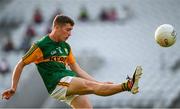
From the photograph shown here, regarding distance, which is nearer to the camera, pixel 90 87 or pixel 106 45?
pixel 90 87

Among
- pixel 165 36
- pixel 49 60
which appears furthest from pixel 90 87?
pixel 165 36

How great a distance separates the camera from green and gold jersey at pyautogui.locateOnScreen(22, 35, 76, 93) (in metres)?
7.67

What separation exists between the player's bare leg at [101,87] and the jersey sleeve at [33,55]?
1.98ft

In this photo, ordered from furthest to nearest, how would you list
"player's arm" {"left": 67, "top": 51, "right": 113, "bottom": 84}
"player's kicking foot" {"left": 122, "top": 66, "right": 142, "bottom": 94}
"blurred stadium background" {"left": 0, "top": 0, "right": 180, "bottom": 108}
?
"blurred stadium background" {"left": 0, "top": 0, "right": 180, "bottom": 108} < "player's arm" {"left": 67, "top": 51, "right": 113, "bottom": 84} < "player's kicking foot" {"left": 122, "top": 66, "right": 142, "bottom": 94}

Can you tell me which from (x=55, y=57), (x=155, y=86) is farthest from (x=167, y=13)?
(x=55, y=57)

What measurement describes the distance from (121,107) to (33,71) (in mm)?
3247

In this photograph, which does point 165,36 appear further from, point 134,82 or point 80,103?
point 80,103

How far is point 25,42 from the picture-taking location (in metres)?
18.3

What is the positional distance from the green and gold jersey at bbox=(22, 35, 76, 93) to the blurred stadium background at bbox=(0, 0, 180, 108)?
7859mm

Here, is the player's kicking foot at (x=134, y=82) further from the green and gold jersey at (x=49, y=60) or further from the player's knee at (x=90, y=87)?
the green and gold jersey at (x=49, y=60)

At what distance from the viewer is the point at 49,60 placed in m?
7.73

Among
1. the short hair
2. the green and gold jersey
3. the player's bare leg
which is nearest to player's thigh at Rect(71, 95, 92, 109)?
the player's bare leg

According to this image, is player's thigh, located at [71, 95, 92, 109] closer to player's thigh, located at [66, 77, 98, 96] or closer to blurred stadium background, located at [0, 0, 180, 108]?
player's thigh, located at [66, 77, 98, 96]

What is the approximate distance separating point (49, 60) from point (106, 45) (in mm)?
9908
